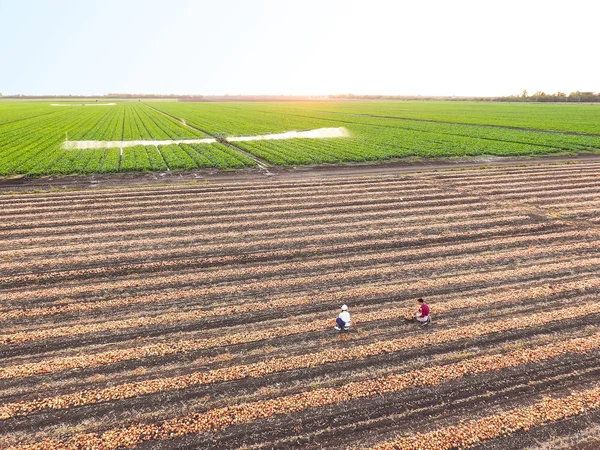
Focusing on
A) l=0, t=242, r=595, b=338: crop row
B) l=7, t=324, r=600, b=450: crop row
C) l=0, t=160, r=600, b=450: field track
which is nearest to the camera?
l=7, t=324, r=600, b=450: crop row

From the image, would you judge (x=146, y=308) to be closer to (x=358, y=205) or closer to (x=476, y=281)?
(x=476, y=281)

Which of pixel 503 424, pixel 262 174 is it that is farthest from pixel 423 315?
pixel 262 174

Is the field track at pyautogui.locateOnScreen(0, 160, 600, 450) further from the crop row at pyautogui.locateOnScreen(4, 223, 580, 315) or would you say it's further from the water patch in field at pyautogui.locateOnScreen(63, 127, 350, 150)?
the water patch in field at pyautogui.locateOnScreen(63, 127, 350, 150)

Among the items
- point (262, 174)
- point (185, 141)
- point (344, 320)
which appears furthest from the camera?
point (185, 141)

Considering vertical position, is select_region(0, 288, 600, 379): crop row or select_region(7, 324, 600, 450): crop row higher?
select_region(0, 288, 600, 379): crop row

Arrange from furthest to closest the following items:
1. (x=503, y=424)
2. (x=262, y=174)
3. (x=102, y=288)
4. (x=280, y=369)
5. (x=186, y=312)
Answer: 1. (x=262, y=174)
2. (x=102, y=288)
3. (x=186, y=312)
4. (x=280, y=369)
5. (x=503, y=424)

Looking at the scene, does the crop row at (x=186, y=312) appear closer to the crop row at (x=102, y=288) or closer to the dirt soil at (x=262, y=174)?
the crop row at (x=102, y=288)

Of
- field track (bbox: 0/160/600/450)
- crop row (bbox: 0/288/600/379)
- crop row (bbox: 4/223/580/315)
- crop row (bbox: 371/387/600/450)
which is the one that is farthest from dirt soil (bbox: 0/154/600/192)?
crop row (bbox: 371/387/600/450)

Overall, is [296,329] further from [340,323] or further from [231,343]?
[231,343]
